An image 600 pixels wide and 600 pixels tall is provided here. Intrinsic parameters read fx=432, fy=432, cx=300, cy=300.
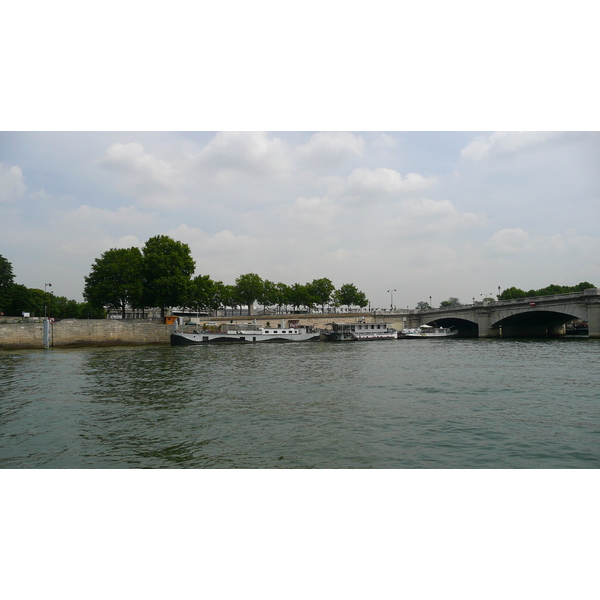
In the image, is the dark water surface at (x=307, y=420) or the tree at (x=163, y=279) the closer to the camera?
the dark water surface at (x=307, y=420)

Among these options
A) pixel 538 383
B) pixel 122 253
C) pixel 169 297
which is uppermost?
pixel 122 253

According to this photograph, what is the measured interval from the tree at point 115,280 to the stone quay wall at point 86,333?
7.67 metres

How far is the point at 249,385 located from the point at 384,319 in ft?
201

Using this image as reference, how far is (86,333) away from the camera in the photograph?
4516cm

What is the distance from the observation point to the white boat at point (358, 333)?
6012cm

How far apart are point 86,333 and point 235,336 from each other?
627 inches

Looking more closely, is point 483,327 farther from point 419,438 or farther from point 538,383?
point 419,438

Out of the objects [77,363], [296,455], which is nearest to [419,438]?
[296,455]

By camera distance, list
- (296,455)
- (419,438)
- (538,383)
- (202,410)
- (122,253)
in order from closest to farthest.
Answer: (296,455) → (419,438) → (202,410) → (538,383) → (122,253)

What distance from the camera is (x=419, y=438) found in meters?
9.16

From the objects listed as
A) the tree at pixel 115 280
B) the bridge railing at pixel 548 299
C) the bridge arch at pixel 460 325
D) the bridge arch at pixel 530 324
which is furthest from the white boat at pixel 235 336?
the bridge arch at pixel 530 324

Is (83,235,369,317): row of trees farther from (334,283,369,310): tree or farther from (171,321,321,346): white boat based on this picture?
(334,283,369,310): tree

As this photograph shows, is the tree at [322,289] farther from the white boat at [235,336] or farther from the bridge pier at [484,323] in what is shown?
the bridge pier at [484,323]

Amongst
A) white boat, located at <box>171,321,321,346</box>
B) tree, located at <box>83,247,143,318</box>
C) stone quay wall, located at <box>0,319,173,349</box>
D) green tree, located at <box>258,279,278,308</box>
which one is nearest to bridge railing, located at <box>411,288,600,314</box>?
white boat, located at <box>171,321,321,346</box>
